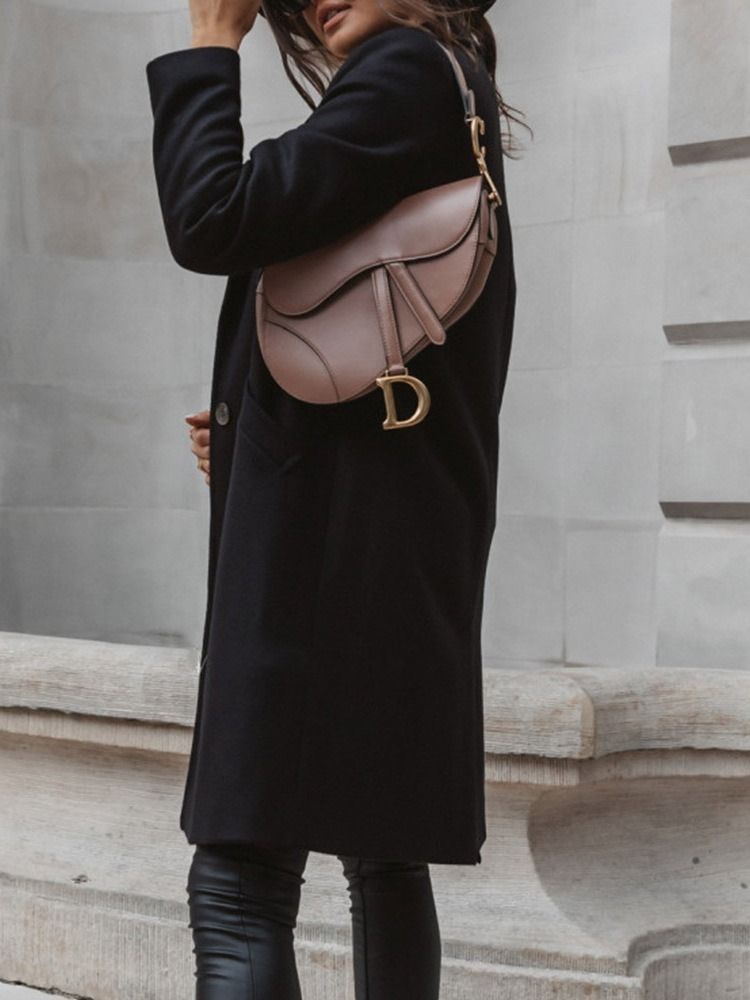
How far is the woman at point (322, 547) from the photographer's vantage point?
1.64m

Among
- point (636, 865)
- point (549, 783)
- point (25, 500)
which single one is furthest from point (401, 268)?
point (25, 500)

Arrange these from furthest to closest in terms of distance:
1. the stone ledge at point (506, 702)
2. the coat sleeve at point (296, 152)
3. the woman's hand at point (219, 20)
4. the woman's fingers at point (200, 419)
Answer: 1. the stone ledge at point (506, 702)
2. the woman's fingers at point (200, 419)
3. the woman's hand at point (219, 20)
4. the coat sleeve at point (296, 152)

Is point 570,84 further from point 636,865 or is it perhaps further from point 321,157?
point 321,157

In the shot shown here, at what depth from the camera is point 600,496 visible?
377 cm

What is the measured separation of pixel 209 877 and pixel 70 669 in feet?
3.95

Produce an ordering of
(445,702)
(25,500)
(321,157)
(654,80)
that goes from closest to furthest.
A: (321,157)
(445,702)
(654,80)
(25,500)

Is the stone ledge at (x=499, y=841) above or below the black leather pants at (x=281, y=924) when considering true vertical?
below

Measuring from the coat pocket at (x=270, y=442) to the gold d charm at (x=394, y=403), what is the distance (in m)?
0.11

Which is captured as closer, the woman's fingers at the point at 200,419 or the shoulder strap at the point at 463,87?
the shoulder strap at the point at 463,87

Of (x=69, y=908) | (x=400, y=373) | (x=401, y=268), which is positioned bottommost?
(x=69, y=908)

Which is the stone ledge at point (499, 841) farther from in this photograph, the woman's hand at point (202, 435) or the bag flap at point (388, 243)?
the bag flap at point (388, 243)

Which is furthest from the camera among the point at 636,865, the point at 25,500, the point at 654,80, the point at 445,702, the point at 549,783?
the point at 25,500

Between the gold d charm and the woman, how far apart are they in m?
0.06

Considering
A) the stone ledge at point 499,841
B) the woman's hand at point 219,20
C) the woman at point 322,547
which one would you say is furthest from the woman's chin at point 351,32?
the stone ledge at point 499,841
